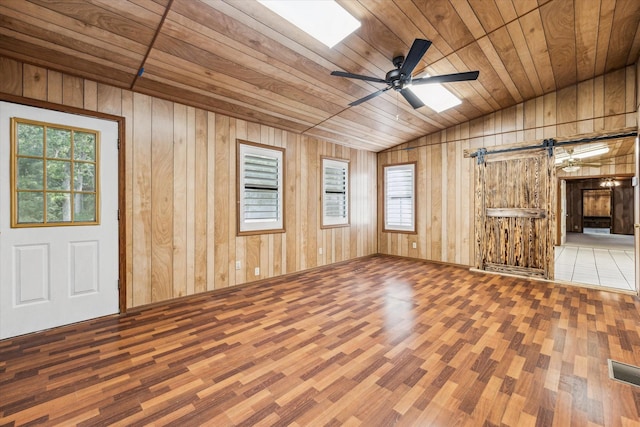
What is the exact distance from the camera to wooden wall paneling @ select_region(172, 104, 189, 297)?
11.5 ft

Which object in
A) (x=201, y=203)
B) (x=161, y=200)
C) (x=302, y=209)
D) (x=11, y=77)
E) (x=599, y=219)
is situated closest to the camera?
(x=11, y=77)

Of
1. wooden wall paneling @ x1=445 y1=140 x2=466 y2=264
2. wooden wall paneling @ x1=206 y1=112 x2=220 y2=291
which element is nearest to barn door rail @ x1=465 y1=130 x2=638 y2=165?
wooden wall paneling @ x1=445 y1=140 x2=466 y2=264

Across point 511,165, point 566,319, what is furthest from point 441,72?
point 566,319

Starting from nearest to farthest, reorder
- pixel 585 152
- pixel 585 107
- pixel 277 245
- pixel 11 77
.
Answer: pixel 11 77, pixel 585 107, pixel 277 245, pixel 585 152

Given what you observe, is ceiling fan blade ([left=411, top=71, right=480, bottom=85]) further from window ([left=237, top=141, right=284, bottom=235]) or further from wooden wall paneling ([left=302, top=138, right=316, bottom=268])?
wooden wall paneling ([left=302, top=138, right=316, bottom=268])

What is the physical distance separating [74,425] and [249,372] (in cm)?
98

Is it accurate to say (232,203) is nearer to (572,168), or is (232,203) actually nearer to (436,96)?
(436,96)

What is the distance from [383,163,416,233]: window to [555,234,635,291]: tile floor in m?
2.74

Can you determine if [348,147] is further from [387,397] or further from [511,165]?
[387,397]

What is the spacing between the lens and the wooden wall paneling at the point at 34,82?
256 cm

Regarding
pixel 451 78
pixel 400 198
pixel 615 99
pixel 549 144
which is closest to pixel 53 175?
pixel 451 78

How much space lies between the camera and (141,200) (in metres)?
3.25

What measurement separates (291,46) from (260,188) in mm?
2186

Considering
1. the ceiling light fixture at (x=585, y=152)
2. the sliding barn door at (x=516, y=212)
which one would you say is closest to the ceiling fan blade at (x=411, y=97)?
the sliding barn door at (x=516, y=212)
